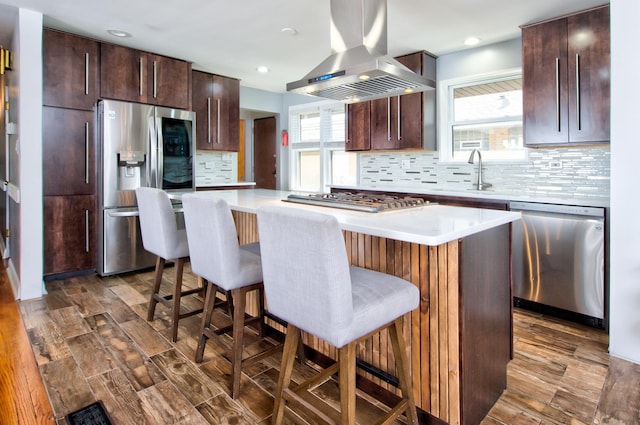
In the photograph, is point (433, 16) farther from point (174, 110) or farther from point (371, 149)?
point (174, 110)

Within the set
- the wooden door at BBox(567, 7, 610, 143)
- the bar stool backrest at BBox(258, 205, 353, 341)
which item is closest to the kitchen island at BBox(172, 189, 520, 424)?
the bar stool backrest at BBox(258, 205, 353, 341)

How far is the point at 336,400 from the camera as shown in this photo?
6.19 ft

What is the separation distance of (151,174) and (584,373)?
4.09 meters

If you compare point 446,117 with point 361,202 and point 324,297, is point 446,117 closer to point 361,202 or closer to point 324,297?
point 361,202

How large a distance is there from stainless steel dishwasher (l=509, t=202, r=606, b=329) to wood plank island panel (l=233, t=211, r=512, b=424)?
1238 mm

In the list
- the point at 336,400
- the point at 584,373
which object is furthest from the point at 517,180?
the point at 336,400

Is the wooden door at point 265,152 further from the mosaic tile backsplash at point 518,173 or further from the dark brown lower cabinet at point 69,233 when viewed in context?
the dark brown lower cabinet at point 69,233

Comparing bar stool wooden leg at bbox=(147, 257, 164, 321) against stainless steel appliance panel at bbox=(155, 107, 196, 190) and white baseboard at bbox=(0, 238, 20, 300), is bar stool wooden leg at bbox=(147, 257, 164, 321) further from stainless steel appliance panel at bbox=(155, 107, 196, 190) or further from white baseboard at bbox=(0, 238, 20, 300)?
stainless steel appliance panel at bbox=(155, 107, 196, 190)

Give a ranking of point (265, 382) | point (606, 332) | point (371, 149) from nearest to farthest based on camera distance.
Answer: point (265, 382), point (606, 332), point (371, 149)

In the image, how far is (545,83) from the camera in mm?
3270

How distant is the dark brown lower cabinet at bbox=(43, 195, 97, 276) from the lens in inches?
148

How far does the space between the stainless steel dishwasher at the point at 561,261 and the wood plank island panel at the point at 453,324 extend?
1.24m

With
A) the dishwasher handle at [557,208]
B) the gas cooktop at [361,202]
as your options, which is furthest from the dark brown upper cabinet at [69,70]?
the dishwasher handle at [557,208]

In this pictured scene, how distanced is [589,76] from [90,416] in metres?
3.97
